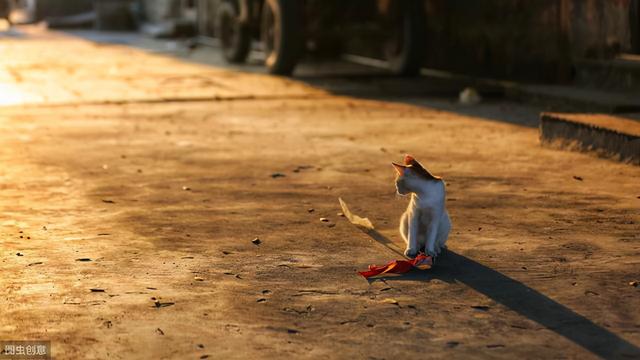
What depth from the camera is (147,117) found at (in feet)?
32.4

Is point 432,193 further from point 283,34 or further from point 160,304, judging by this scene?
point 283,34

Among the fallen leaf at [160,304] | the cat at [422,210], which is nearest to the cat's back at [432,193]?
the cat at [422,210]

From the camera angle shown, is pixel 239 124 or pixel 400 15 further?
pixel 400 15

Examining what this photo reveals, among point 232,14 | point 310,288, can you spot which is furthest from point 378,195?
point 232,14

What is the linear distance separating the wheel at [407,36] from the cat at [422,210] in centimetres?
836

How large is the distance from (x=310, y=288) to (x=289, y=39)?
8.53m

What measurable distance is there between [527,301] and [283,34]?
879 cm

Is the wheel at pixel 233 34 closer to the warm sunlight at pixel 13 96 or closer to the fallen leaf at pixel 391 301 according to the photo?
the warm sunlight at pixel 13 96

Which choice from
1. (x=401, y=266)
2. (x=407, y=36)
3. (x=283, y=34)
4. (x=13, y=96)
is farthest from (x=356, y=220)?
(x=407, y=36)

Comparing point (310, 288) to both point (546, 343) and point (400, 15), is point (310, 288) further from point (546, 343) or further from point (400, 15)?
point (400, 15)

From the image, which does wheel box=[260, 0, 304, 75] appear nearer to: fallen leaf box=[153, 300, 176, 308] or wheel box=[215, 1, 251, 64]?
wheel box=[215, 1, 251, 64]

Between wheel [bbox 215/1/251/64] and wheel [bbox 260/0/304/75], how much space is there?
4.27 ft

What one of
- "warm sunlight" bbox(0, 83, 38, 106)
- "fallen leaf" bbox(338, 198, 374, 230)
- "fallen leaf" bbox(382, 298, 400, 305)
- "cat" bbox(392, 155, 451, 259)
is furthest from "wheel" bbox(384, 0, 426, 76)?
"fallen leaf" bbox(382, 298, 400, 305)

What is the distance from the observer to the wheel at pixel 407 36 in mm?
12875
